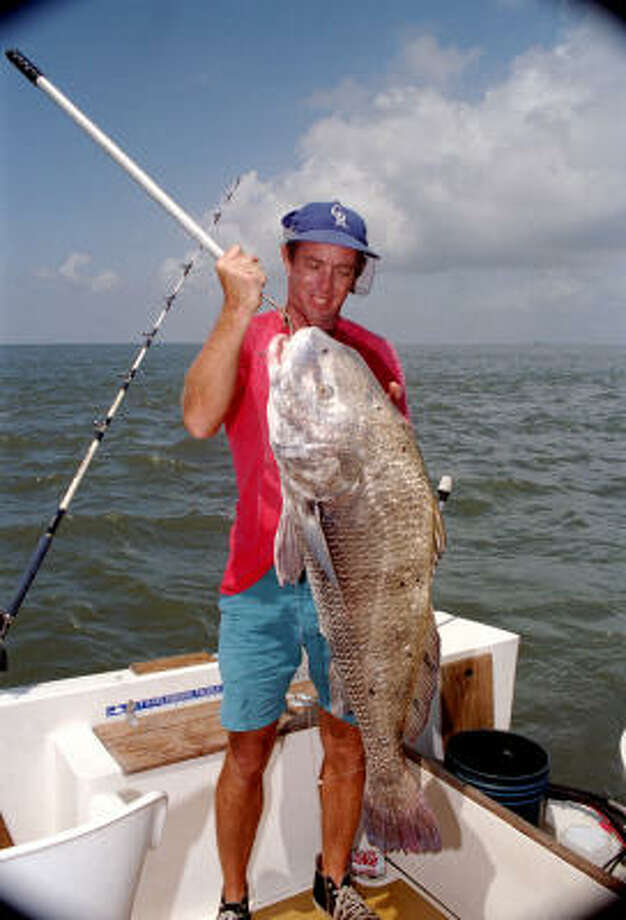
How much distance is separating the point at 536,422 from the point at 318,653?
27604mm

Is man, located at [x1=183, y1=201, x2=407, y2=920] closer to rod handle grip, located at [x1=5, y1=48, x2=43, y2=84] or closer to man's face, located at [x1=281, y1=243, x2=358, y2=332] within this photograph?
man's face, located at [x1=281, y1=243, x2=358, y2=332]

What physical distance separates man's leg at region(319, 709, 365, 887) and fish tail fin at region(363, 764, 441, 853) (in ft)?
2.04

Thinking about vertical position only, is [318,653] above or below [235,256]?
below

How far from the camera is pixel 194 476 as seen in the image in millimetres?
19578

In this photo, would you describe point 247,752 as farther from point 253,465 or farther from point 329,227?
point 329,227

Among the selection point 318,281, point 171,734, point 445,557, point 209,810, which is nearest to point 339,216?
point 318,281

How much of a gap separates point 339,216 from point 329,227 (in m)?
0.06

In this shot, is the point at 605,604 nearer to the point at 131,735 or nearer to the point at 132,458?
the point at 131,735

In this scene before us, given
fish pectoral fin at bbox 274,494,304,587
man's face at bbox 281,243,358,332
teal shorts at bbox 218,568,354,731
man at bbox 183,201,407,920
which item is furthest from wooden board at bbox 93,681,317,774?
man's face at bbox 281,243,358,332

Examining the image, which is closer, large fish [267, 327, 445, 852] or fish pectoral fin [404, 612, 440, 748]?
large fish [267, 327, 445, 852]

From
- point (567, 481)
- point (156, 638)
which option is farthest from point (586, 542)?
point (156, 638)

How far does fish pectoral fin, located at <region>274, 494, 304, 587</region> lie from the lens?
2.31 meters

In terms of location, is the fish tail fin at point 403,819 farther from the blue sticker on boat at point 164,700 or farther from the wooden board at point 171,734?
the blue sticker on boat at point 164,700

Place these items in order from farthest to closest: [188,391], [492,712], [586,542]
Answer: [586,542], [492,712], [188,391]
